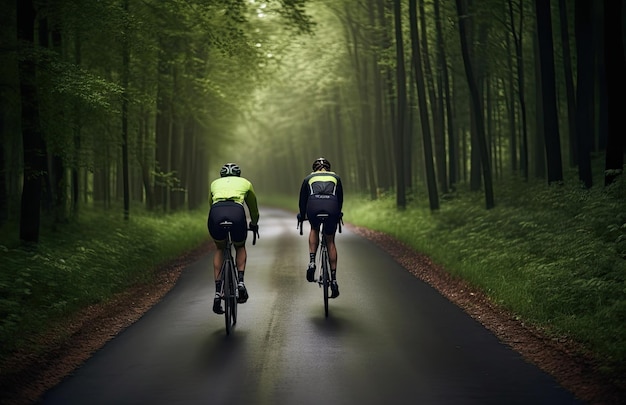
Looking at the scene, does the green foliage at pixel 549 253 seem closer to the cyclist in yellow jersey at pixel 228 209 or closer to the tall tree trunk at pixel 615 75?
the tall tree trunk at pixel 615 75

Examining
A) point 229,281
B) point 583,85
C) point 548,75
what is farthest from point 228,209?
point 583,85

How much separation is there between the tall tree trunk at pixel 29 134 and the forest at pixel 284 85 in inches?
1.3

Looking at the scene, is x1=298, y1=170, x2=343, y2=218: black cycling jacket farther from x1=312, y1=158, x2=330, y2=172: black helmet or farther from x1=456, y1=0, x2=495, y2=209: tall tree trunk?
x1=456, y1=0, x2=495, y2=209: tall tree trunk

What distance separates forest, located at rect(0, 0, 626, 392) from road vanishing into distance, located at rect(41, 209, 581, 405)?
262 cm

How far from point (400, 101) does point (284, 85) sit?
68.7 ft

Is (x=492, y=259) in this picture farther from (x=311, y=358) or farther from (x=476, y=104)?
(x=476, y=104)

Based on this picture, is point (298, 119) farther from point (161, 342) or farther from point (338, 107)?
point (161, 342)

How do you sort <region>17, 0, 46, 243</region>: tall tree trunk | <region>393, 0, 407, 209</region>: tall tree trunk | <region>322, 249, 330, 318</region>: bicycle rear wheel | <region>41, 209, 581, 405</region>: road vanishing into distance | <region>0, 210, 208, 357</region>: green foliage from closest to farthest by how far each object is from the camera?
<region>41, 209, 581, 405</region>: road vanishing into distance < <region>0, 210, 208, 357</region>: green foliage < <region>322, 249, 330, 318</region>: bicycle rear wheel < <region>17, 0, 46, 243</region>: tall tree trunk < <region>393, 0, 407, 209</region>: tall tree trunk

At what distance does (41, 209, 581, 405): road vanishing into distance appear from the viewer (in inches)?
281

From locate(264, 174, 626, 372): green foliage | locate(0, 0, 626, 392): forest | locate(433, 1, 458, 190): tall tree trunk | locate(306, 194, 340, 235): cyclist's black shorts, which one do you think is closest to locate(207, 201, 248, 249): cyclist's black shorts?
locate(306, 194, 340, 235): cyclist's black shorts

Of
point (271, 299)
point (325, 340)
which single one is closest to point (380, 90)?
point (271, 299)

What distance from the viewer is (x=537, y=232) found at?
16812 mm

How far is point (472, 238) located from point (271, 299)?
7577mm

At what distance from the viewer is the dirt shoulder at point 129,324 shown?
7.38 meters
